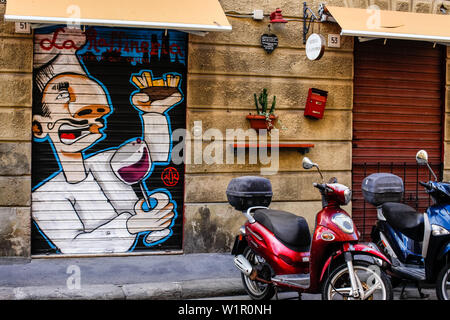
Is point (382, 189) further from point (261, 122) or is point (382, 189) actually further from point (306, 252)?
point (261, 122)

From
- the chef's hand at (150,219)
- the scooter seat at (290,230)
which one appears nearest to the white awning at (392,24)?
the scooter seat at (290,230)

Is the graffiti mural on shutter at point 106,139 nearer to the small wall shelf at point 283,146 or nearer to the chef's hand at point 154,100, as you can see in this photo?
the chef's hand at point 154,100

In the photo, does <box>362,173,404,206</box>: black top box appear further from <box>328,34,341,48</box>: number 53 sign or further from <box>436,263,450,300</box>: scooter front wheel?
<box>328,34,341,48</box>: number 53 sign

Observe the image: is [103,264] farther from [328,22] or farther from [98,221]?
[328,22]

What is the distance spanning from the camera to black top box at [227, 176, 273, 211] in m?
5.44

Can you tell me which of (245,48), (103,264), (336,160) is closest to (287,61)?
(245,48)

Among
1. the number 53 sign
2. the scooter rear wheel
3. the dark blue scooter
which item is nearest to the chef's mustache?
the scooter rear wheel

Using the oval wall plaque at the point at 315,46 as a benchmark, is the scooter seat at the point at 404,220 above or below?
below

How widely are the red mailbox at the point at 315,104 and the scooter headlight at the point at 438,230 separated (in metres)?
2.98

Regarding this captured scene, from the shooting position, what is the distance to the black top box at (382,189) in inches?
218

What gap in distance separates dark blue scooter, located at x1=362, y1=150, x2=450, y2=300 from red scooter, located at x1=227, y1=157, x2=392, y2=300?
708mm

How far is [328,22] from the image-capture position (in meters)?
7.93

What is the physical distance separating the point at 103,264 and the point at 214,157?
6.92 feet

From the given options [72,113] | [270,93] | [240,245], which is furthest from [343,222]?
[72,113]
